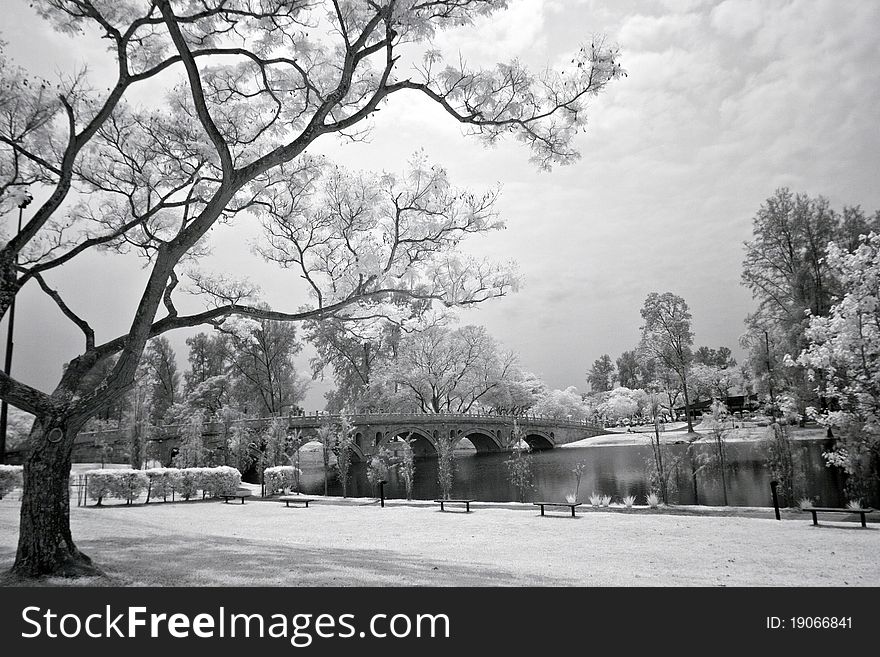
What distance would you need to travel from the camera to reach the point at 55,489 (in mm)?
6801

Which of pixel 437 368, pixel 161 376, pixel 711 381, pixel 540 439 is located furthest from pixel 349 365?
pixel 711 381

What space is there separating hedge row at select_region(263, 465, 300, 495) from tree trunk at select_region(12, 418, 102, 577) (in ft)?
64.9

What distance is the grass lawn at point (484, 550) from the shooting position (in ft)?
23.3

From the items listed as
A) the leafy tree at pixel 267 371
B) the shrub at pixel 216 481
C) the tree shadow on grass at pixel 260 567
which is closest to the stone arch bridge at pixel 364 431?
the leafy tree at pixel 267 371

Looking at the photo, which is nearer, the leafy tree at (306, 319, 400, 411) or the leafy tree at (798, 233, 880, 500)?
the leafy tree at (798, 233, 880, 500)

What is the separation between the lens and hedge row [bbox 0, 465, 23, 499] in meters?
20.3

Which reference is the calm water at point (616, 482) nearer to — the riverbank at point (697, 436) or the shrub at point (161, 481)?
the riverbank at point (697, 436)

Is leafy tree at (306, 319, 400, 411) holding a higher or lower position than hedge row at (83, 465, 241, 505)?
higher

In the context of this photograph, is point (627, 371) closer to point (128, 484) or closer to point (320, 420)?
point (320, 420)

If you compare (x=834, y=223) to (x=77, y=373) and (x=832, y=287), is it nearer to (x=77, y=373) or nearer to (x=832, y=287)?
(x=832, y=287)

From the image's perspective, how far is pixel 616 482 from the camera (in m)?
27.4

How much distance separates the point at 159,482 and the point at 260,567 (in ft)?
60.0

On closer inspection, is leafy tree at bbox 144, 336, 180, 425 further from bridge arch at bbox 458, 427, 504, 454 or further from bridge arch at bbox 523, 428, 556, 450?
bridge arch at bbox 523, 428, 556, 450

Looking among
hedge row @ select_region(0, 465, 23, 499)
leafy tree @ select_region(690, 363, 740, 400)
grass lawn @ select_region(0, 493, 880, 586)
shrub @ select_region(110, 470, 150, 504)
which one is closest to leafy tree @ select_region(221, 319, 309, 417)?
shrub @ select_region(110, 470, 150, 504)
